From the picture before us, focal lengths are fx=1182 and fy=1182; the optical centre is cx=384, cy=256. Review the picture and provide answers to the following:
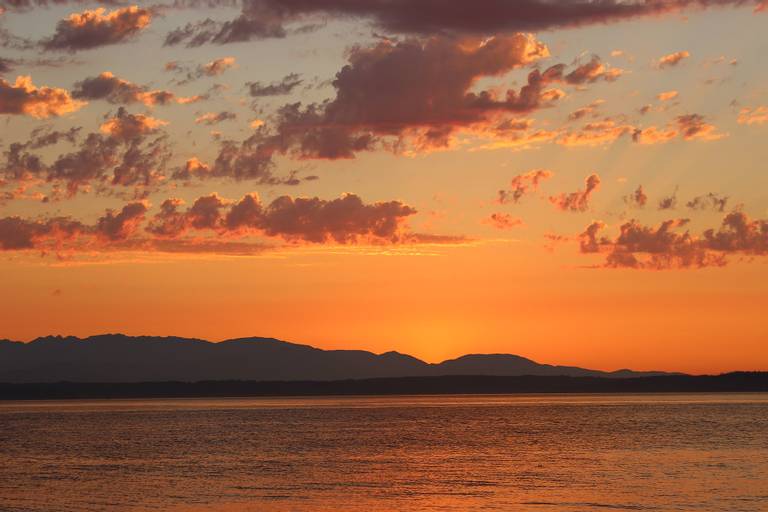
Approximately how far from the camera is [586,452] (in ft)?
319

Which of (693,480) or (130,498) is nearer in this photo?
(130,498)

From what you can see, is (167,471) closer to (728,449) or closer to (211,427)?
(728,449)

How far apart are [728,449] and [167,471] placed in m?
45.9

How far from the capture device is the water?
61812 mm

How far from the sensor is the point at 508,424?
156375mm

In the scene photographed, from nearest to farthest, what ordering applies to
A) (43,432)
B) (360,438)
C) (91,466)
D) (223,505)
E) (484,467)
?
1. (223,505)
2. (484,467)
3. (91,466)
4. (360,438)
5. (43,432)

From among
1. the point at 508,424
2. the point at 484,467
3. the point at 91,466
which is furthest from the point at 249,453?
the point at 508,424

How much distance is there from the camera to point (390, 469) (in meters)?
81.9

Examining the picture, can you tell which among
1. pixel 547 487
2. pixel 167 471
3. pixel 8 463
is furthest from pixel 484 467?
pixel 8 463

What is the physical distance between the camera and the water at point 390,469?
6181cm

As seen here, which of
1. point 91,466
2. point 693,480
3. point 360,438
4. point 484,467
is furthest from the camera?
point 360,438

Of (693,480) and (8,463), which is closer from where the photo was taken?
(693,480)

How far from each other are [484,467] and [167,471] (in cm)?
2204

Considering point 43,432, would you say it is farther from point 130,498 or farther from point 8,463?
point 130,498
